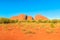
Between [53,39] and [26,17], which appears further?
[26,17]

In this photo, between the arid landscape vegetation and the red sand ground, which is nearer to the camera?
the red sand ground

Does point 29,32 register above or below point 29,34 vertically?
above

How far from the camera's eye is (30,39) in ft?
34.7

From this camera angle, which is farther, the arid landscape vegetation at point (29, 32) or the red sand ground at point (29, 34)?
the arid landscape vegetation at point (29, 32)

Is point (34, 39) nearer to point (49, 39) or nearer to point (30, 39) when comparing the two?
point (30, 39)

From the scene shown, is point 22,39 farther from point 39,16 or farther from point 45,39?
point 39,16

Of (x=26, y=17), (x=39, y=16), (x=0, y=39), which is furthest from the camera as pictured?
(x=26, y=17)

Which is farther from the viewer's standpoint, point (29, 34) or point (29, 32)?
point (29, 32)

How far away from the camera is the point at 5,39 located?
1031 cm

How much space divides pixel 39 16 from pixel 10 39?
379 feet

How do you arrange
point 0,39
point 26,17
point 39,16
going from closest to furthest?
point 0,39 → point 39,16 → point 26,17

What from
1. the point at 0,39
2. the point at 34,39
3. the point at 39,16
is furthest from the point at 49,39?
the point at 39,16

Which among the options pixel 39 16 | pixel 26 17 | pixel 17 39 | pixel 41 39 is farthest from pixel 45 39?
pixel 26 17

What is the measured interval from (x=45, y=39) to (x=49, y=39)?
31 cm
